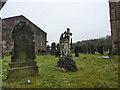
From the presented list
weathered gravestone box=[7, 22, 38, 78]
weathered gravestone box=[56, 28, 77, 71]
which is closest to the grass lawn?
weathered gravestone box=[7, 22, 38, 78]

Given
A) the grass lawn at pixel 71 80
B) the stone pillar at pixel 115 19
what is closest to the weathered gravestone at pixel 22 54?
the grass lawn at pixel 71 80

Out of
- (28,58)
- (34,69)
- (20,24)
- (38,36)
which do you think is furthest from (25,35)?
(38,36)

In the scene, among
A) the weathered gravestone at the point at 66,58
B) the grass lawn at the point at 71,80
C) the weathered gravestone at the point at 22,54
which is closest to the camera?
the grass lawn at the point at 71,80

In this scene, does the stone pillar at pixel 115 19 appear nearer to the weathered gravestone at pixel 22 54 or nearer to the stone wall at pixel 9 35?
the weathered gravestone at pixel 22 54

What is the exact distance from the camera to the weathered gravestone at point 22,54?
429cm

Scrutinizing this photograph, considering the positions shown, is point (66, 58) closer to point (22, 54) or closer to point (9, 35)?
point (22, 54)

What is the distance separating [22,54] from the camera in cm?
463

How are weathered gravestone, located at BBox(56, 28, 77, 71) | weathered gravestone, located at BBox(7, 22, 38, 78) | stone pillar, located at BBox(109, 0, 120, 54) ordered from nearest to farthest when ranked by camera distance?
weathered gravestone, located at BBox(7, 22, 38, 78) → weathered gravestone, located at BBox(56, 28, 77, 71) → stone pillar, located at BBox(109, 0, 120, 54)

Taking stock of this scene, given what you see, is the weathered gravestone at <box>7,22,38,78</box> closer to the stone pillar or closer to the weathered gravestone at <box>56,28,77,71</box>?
the weathered gravestone at <box>56,28,77,71</box>

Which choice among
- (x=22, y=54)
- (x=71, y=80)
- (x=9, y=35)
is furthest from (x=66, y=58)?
(x=9, y=35)

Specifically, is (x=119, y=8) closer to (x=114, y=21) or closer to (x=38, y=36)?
(x=114, y=21)

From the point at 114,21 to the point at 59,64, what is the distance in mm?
14747

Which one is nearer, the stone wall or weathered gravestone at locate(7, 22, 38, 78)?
weathered gravestone at locate(7, 22, 38, 78)

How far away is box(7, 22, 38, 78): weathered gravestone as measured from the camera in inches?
169
